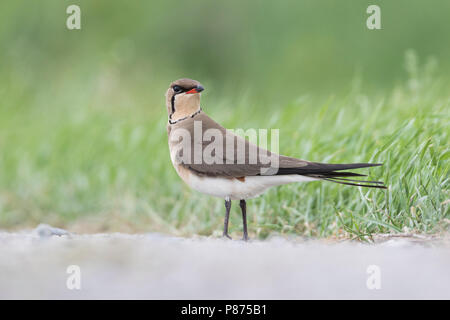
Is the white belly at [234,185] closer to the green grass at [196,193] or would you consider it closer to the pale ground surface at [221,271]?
the green grass at [196,193]

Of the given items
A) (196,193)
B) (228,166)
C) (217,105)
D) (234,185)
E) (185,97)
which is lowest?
(196,193)

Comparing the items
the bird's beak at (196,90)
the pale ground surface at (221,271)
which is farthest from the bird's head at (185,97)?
the pale ground surface at (221,271)

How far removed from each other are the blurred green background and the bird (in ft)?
1.55

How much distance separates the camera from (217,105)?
26.5 feet

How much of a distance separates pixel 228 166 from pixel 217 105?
3.94m

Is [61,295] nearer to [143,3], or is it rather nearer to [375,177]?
[375,177]

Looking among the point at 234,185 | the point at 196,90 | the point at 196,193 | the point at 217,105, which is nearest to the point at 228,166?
the point at 234,185

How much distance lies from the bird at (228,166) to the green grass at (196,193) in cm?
36

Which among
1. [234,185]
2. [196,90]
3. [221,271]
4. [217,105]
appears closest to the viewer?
[221,271]

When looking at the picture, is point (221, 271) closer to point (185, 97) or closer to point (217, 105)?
point (185, 97)

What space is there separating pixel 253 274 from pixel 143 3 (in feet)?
33.1

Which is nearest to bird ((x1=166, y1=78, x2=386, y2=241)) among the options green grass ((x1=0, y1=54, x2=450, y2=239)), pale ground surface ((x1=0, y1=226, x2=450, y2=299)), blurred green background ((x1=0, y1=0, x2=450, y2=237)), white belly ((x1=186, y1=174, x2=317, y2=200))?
white belly ((x1=186, y1=174, x2=317, y2=200))

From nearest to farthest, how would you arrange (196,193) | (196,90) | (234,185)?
(234,185), (196,90), (196,193)

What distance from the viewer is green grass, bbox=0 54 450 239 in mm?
4355
